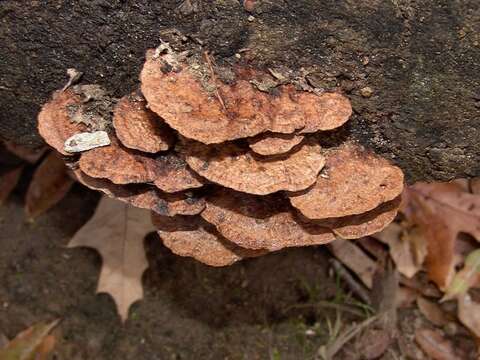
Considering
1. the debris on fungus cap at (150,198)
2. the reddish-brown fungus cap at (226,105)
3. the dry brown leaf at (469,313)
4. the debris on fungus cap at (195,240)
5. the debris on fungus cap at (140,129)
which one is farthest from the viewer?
the dry brown leaf at (469,313)

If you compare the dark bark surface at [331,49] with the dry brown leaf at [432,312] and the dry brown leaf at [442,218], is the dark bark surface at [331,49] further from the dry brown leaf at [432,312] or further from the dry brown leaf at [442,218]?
the dry brown leaf at [432,312]

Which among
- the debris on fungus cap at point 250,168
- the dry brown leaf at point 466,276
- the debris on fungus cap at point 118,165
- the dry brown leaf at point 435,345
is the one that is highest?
the debris on fungus cap at point 250,168

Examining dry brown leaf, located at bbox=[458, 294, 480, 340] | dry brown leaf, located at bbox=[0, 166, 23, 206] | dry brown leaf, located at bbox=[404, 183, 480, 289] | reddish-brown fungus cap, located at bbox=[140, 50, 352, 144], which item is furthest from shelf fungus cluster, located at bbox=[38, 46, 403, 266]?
dry brown leaf, located at bbox=[0, 166, 23, 206]

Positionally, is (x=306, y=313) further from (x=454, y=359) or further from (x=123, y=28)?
(x=123, y=28)

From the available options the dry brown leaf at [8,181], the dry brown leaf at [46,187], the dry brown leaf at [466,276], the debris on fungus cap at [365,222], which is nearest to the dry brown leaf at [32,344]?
the dry brown leaf at [46,187]

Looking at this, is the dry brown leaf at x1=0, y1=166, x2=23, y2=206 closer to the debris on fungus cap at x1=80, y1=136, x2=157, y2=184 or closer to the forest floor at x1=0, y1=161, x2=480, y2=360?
the forest floor at x1=0, y1=161, x2=480, y2=360

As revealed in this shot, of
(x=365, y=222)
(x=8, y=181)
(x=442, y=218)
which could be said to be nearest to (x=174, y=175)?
(x=365, y=222)
